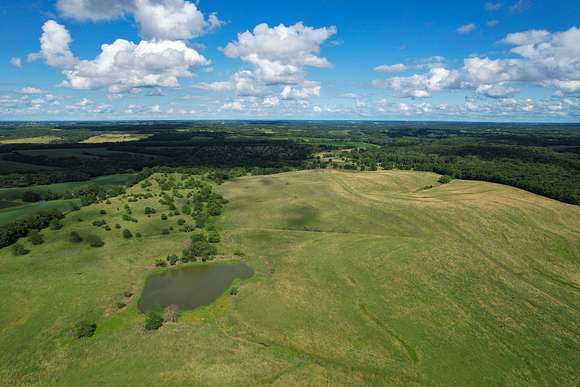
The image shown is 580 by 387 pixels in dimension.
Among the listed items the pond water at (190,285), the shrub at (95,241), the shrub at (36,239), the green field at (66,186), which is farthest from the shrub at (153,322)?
the green field at (66,186)

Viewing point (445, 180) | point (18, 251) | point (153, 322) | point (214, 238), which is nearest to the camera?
point (153, 322)

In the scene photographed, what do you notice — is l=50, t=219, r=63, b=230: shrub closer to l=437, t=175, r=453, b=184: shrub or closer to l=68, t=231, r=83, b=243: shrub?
l=68, t=231, r=83, b=243: shrub

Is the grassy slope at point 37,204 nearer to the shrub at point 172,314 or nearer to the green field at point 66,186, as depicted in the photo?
the green field at point 66,186

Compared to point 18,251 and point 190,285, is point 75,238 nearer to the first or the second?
point 18,251

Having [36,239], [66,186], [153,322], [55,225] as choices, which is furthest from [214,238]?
[66,186]

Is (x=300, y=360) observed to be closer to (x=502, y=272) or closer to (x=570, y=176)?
(x=502, y=272)

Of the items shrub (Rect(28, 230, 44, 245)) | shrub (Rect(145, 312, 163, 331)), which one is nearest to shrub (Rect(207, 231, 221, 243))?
shrub (Rect(145, 312, 163, 331))
